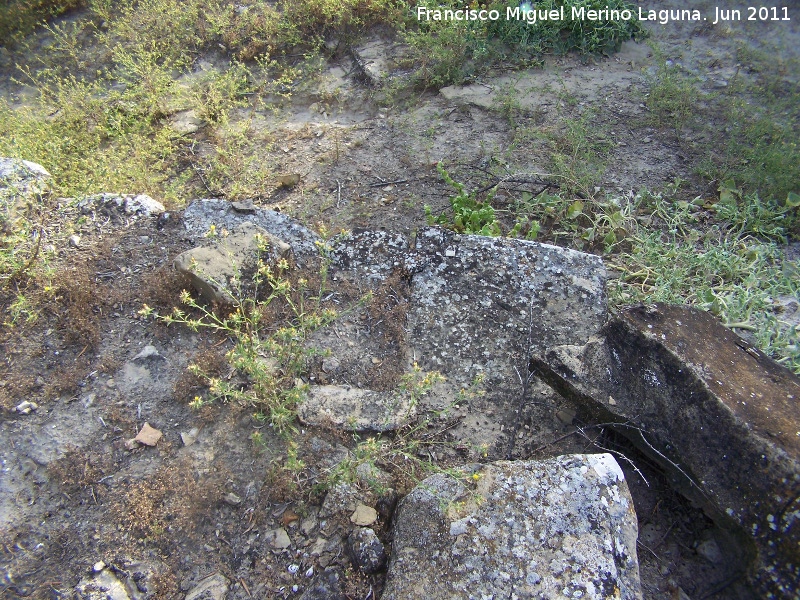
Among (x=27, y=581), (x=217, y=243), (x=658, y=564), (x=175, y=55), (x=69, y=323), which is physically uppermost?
(x=175, y=55)

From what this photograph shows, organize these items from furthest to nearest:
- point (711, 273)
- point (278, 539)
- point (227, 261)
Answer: point (711, 273) < point (227, 261) < point (278, 539)

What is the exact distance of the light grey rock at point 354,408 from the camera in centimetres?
232

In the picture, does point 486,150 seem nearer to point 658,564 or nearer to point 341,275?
point 341,275

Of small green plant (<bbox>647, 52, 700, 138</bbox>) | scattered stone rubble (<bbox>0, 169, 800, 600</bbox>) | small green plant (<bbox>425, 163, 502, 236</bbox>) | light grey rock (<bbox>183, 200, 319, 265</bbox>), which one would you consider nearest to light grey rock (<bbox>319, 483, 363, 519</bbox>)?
scattered stone rubble (<bbox>0, 169, 800, 600</bbox>)

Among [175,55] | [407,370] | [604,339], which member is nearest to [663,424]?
[604,339]

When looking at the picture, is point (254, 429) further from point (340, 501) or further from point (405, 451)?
point (405, 451)

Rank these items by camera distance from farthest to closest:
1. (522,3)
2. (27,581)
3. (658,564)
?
(522,3), (658,564), (27,581)

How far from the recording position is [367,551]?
1905 mm

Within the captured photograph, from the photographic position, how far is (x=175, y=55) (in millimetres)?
4832

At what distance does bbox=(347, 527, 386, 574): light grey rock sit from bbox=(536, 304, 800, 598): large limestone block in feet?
3.22

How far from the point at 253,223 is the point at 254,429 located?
3.74 ft

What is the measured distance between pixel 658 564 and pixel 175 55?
502 centimetres

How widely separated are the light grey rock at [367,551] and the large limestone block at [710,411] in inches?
38.7

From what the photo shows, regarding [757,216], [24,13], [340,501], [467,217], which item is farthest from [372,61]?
[340,501]
